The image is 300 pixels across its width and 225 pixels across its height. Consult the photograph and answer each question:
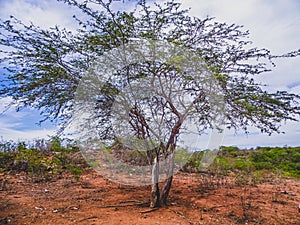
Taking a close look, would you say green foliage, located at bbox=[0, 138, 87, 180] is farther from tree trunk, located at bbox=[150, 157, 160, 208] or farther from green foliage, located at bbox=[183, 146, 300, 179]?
green foliage, located at bbox=[183, 146, 300, 179]

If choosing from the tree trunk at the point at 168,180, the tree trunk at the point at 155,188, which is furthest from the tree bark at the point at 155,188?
the tree trunk at the point at 168,180

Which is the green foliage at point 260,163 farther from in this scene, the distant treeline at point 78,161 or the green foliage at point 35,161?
the green foliage at point 35,161

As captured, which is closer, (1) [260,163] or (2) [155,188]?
(2) [155,188]

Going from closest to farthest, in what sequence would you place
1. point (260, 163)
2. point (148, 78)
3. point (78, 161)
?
point (148, 78), point (78, 161), point (260, 163)

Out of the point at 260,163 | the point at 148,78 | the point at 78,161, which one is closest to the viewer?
the point at 148,78

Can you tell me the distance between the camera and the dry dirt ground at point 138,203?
4.11 metres

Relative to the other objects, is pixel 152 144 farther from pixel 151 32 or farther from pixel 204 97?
pixel 151 32

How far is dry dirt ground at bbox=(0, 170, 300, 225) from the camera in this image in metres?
4.11

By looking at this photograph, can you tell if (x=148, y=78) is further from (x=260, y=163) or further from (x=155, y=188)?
(x=260, y=163)

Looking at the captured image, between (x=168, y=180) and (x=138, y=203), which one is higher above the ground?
(x=168, y=180)

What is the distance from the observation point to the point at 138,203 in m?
4.95

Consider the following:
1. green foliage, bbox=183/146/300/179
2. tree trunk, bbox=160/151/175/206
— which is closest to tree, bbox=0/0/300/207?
tree trunk, bbox=160/151/175/206

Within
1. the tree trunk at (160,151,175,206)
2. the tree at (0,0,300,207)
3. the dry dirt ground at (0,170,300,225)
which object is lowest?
the dry dirt ground at (0,170,300,225)

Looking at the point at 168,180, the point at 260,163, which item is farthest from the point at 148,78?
the point at 260,163
